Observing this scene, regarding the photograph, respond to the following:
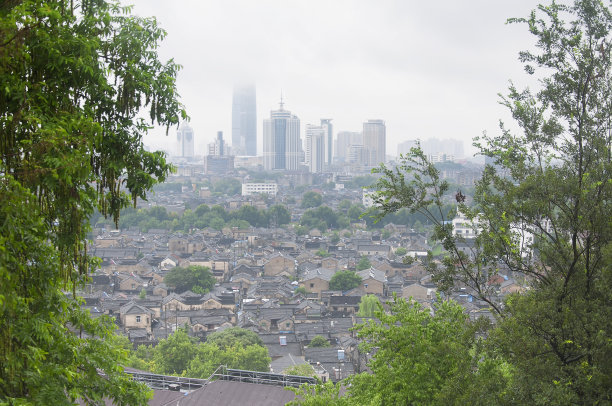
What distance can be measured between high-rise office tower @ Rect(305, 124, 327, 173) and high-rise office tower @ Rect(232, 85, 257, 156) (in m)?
48.7

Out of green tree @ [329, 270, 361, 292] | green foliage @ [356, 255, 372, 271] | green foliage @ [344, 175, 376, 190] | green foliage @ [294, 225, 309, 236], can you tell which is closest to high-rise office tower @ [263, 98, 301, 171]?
green foliage @ [344, 175, 376, 190]

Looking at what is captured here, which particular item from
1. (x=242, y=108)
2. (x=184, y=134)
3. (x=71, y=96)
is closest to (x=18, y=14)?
(x=71, y=96)

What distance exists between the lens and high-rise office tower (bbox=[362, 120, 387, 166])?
354ft

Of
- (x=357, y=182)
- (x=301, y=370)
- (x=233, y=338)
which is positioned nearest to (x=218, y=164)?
(x=357, y=182)

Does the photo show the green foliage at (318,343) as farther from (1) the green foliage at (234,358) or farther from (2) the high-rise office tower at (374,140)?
(2) the high-rise office tower at (374,140)

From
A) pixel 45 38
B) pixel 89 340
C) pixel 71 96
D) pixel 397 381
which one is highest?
pixel 45 38

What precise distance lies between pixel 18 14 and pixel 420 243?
38.6m

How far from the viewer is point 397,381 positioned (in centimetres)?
576

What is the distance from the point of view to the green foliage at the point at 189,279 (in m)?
27.2

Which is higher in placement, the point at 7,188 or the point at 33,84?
the point at 33,84

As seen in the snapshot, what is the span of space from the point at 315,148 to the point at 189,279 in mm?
82225

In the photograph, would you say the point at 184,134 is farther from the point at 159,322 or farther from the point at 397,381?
the point at 397,381

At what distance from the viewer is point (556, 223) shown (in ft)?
14.9

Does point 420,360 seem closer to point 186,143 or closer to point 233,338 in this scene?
point 233,338
